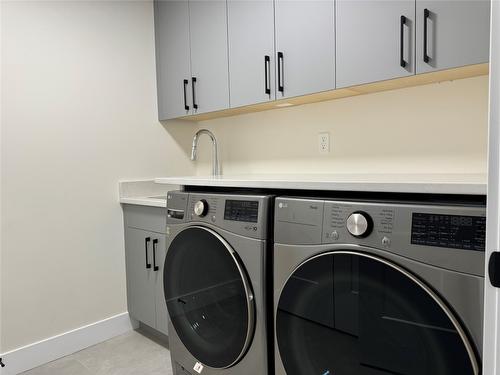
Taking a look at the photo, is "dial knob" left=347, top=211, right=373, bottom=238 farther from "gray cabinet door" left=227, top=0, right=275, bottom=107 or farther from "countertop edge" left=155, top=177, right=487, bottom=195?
"gray cabinet door" left=227, top=0, right=275, bottom=107

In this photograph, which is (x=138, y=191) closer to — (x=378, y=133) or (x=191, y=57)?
(x=191, y=57)

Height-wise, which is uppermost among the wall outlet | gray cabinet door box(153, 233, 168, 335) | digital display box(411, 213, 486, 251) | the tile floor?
the wall outlet

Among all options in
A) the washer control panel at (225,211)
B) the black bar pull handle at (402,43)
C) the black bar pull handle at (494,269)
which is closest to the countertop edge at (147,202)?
the washer control panel at (225,211)

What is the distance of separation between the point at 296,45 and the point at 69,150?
1.37 m

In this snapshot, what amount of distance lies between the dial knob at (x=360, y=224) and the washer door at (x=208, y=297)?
46cm

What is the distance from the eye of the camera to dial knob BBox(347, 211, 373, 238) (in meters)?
0.98

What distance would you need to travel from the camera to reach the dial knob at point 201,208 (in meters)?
1.44

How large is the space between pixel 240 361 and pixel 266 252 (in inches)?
16.9

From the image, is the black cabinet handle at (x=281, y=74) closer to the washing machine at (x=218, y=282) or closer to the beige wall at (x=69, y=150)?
the washing machine at (x=218, y=282)

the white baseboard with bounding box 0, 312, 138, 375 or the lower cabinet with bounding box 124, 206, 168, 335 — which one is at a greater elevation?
the lower cabinet with bounding box 124, 206, 168, 335

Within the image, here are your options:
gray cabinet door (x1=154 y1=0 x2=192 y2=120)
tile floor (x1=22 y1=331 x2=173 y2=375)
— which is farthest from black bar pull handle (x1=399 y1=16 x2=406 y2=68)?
tile floor (x1=22 y1=331 x2=173 y2=375)

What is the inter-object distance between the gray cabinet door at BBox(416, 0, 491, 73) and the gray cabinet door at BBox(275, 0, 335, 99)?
37 centimetres

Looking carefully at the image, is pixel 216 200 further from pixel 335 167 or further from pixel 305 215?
pixel 335 167

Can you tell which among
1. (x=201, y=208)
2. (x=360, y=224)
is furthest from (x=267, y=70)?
(x=360, y=224)
